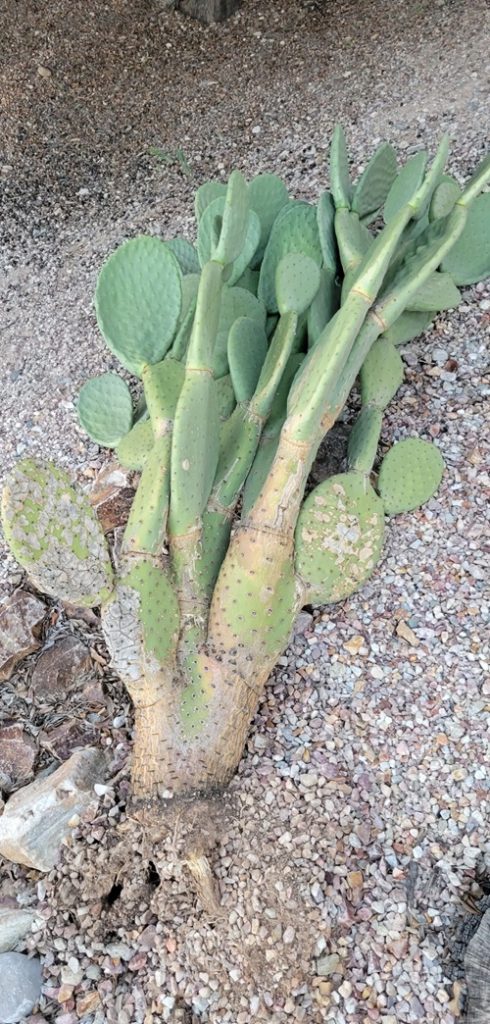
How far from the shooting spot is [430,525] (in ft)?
6.28

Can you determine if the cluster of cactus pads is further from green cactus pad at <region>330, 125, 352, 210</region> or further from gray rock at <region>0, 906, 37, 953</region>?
gray rock at <region>0, 906, 37, 953</region>

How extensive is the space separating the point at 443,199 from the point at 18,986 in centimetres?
194

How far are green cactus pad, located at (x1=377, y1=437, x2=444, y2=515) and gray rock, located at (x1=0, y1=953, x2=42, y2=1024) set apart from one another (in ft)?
3.88

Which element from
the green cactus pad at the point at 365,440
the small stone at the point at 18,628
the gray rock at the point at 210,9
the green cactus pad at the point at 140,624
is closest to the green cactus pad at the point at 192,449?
the green cactus pad at the point at 140,624

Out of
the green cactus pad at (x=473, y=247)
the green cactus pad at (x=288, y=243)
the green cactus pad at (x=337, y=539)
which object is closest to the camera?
the green cactus pad at (x=337, y=539)

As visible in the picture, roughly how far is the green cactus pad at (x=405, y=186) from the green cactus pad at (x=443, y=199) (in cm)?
6

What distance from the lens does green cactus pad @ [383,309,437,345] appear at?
82.2 inches

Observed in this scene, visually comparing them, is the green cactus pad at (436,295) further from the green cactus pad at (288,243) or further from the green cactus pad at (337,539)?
the green cactus pad at (337,539)

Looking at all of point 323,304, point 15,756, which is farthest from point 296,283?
point 15,756

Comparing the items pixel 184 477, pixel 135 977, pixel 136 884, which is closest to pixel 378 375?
pixel 184 477

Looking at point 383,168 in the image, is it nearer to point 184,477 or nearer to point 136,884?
point 184,477

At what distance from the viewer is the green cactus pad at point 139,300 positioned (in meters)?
1.92

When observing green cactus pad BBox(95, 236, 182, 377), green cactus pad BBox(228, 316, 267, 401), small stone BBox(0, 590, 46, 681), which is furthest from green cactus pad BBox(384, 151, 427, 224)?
small stone BBox(0, 590, 46, 681)

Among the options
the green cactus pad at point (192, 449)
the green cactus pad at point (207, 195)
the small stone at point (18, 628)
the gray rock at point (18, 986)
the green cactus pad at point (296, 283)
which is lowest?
the gray rock at point (18, 986)
